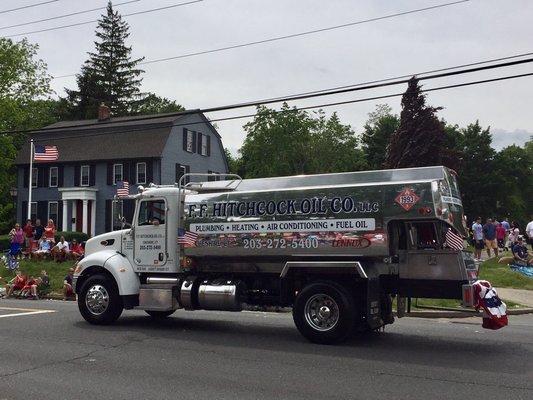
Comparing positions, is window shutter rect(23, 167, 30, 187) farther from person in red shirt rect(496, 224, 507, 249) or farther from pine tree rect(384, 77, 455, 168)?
person in red shirt rect(496, 224, 507, 249)

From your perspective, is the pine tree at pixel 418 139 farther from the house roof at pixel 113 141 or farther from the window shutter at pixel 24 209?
the window shutter at pixel 24 209

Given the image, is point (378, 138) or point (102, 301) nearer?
point (102, 301)

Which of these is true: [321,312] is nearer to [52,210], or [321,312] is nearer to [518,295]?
[518,295]

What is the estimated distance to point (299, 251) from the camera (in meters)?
9.70

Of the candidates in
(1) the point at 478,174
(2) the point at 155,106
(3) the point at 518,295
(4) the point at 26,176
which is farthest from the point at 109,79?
(3) the point at 518,295

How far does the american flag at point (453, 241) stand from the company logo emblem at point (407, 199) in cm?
84

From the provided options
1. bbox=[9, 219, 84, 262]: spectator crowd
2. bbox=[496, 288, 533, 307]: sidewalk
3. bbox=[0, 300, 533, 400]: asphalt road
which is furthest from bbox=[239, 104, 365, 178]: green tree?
Result: bbox=[0, 300, 533, 400]: asphalt road

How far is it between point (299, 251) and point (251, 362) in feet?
7.43

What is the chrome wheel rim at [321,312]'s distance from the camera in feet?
30.6

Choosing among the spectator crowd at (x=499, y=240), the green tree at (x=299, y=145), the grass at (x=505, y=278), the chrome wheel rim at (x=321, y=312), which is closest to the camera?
the chrome wheel rim at (x=321, y=312)

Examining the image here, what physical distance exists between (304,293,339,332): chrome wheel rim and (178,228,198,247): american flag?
97.2 inches

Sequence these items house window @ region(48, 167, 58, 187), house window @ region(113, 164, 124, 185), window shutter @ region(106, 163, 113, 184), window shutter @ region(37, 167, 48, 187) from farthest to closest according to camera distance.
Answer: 1. window shutter @ region(37, 167, 48, 187)
2. house window @ region(48, 167, 58, 187)
3. window shutter @ region(106, 163, 113, 184)
4. house window @ region(113, 164, 124, 185)

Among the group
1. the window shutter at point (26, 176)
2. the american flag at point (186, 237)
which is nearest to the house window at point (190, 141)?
the window shutter at point (26, 176)

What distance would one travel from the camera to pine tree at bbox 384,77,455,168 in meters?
46.2
